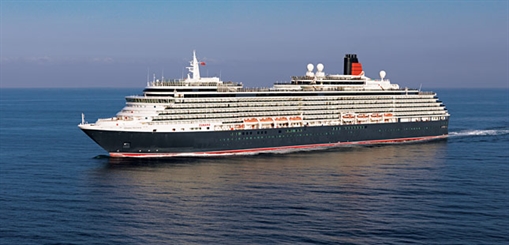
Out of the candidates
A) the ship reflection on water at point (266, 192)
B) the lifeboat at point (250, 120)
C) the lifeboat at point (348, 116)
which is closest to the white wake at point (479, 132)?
the lifeboat at point (348, 116)

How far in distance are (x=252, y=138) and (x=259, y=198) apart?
2892 centimetres

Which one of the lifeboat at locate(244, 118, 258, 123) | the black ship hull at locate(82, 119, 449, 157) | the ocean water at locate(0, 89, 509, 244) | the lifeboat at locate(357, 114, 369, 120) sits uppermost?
the lifeboat at locate(357, 114, 369, 120)

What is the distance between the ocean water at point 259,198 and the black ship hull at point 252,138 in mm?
2548

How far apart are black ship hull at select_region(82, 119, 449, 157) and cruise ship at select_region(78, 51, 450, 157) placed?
0.40 ft

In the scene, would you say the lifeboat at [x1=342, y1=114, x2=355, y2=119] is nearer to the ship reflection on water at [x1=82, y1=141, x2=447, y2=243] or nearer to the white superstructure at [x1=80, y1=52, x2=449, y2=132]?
the white superstructure at [x1=80, y1=52, x2=449, y2=132]

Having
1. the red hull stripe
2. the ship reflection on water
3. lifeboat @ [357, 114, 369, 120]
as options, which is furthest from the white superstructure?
the ship reflection on water

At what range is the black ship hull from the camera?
7481cm

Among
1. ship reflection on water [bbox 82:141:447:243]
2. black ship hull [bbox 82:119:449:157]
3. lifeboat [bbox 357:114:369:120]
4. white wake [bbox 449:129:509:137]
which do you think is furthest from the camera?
white wake [bbox 449:129:509:137]

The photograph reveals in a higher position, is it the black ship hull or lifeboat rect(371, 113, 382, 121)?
lifeboat rect(371, 113, 382, 121)

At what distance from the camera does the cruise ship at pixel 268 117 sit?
2977 inches

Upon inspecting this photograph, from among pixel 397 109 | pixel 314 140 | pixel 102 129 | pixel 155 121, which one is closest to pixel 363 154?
pixel 314 140

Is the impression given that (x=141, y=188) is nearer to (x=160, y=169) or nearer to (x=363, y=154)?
(x=160, y=169)

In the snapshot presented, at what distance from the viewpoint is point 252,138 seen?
8231 cm

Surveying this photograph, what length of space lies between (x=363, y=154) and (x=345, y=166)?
11.3 m
